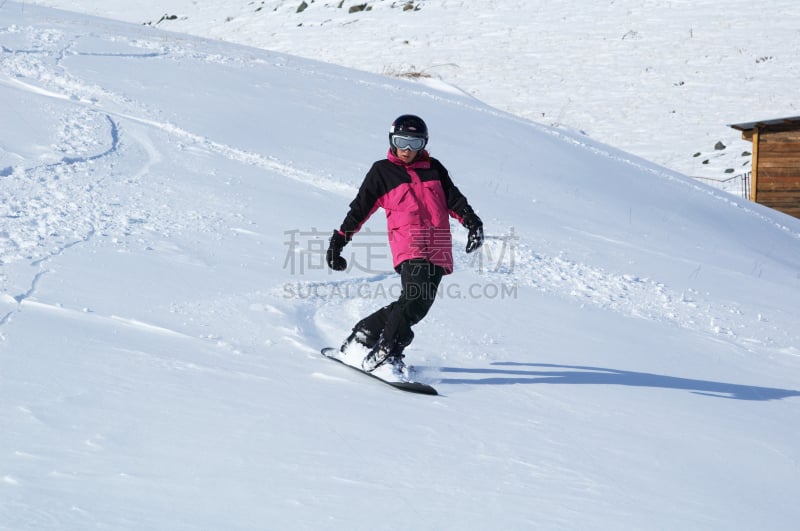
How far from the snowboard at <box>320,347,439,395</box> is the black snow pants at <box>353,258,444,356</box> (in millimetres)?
128

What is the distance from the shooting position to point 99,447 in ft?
9.73

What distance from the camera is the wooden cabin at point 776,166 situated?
1989 cm

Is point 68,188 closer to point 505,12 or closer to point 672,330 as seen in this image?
point 672,330

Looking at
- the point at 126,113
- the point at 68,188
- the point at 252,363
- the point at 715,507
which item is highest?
the point at 126,113

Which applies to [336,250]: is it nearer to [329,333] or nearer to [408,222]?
[408,222]

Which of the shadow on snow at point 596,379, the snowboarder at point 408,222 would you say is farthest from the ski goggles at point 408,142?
the shadow on snow at point 596,379

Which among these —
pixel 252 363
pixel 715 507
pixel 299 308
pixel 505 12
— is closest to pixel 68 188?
pixel 299 308

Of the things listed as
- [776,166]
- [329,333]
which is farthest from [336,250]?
[776,166]

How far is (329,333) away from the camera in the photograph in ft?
17.1

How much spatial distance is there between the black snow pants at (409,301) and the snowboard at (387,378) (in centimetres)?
13

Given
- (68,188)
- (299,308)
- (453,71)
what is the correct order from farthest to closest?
(453,71)
(68,188)
(299,308)

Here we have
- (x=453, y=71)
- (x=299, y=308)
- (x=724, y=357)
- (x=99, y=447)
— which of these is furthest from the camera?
(x=453, y=71)

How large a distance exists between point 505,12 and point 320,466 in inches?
1440

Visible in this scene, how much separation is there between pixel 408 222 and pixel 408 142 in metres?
0.41
